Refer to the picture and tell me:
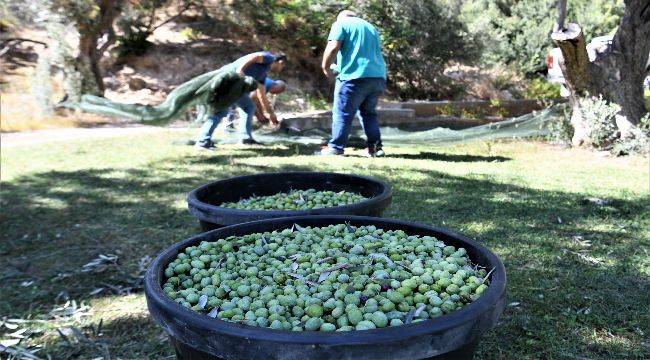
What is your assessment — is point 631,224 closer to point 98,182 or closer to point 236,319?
point 236,319

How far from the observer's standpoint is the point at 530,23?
48.3 ft

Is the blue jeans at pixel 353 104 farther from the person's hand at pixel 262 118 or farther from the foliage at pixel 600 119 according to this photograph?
the foliage at pixel 600 119

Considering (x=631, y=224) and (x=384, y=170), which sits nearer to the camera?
(x=631, y=224)

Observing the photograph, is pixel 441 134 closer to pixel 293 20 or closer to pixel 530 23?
pixel 293 20

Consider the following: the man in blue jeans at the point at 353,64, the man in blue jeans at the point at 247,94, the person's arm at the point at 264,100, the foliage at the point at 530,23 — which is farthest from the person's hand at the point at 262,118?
the foliage at the point at 530,23

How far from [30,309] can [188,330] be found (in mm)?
1825

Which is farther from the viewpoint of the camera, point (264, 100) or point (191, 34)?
point (191, 34)

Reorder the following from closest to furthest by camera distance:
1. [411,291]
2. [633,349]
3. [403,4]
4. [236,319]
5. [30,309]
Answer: [236,319] → [411,291] → [633,349] → [30,309] → [403,4]

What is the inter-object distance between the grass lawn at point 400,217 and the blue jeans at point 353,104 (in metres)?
0.33

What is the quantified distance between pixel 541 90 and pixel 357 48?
28.7 ft

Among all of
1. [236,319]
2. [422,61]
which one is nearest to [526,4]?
[422,61]

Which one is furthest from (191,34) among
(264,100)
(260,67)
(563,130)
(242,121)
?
(563,130)

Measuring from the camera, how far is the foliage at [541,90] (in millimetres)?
12554

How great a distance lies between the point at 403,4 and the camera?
1133cm
